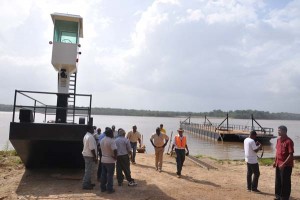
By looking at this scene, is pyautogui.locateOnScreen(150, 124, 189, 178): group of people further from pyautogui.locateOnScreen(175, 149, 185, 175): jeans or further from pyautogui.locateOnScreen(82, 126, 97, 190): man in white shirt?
pyautogui.locateOnScreen(82, 126, 97, 190): man in white shirt

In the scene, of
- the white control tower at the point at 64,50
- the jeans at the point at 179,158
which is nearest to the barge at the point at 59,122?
the white control tower at the point at 64,50

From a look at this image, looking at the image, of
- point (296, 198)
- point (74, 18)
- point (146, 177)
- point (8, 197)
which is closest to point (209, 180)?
point (146, 177)

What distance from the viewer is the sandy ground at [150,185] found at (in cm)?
780

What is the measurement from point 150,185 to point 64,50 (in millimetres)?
5195

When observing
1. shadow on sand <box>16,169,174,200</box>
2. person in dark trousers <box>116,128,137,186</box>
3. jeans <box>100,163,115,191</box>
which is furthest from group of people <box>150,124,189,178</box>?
jeans <box>100,163,115,191</box>

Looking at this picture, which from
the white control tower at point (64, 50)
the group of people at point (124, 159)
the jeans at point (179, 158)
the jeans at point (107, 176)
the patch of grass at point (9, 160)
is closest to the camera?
the group of people at point (124, 159)

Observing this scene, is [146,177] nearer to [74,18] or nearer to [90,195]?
[90,195]

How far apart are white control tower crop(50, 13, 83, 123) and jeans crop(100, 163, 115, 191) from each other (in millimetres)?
2896

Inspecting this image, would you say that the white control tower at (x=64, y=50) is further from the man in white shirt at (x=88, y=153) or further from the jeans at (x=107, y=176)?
the jeans at (x=107, y=176)

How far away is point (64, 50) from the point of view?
10.3 m

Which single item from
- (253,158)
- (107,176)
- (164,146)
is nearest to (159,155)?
(164,146)

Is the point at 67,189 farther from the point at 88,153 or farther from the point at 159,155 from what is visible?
the point at 159,155

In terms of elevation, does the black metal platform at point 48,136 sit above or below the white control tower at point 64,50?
below

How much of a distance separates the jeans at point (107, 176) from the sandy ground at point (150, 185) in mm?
208
